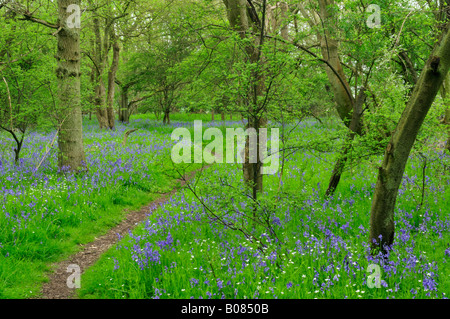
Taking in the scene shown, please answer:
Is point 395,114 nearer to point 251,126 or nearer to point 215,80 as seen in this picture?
point 251,126

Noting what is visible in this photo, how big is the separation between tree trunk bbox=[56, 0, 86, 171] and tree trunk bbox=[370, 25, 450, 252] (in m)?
7.81

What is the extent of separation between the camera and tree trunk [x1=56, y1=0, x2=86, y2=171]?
8680 mm

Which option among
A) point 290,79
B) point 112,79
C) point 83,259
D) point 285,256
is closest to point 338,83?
point 290,79

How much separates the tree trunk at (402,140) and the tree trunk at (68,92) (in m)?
7.81

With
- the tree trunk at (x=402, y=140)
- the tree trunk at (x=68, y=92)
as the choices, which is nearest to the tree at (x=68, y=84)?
the tree trunk at (x=68, y=92)

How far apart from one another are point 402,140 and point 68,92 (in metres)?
8.31

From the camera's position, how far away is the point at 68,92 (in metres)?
8.85

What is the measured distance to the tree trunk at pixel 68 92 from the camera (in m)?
8.68

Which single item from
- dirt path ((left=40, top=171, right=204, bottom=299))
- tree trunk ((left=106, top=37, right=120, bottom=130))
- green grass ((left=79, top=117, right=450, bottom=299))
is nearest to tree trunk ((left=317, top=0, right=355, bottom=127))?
green grass ((left=79, top=117, right=450, bottom=299))

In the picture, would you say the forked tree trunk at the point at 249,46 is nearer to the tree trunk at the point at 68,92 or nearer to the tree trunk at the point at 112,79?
the tree trunk at the point at 68,92

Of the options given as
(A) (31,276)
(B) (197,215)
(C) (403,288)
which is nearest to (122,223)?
(B) (197,215)

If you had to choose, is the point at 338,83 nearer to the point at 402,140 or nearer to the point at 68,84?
the point at 402,140

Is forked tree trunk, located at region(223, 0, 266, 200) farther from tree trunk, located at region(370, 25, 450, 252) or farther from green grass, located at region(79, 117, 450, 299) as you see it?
tree trunk, located at region(370, 25, 450, 252)
